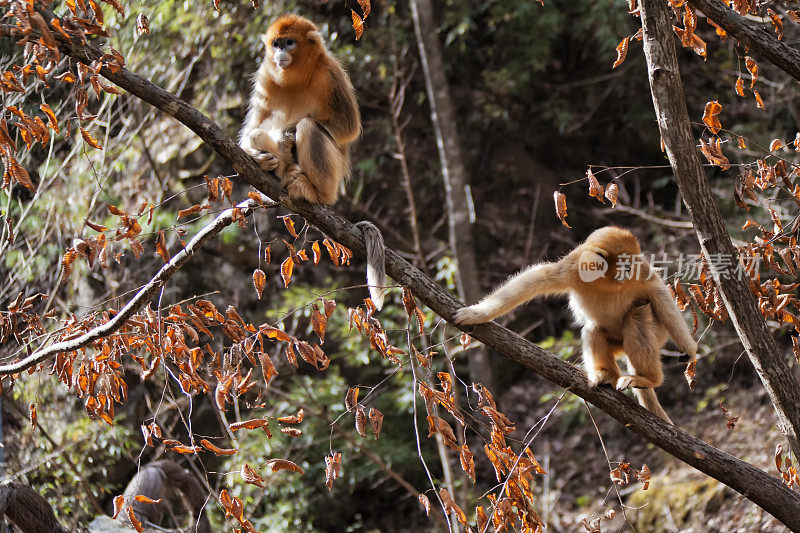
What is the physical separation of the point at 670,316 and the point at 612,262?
1.23 feet

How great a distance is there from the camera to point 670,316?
354cm

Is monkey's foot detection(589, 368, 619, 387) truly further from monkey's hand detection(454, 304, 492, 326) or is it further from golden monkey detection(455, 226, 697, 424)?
monkey's hand detection(454, 304, 492, 326)

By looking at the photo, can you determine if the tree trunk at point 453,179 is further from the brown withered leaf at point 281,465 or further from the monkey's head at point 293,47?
the brown withered leaf at point 281,465

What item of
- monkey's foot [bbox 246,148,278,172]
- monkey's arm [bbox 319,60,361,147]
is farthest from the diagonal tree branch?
monkey's arm [bbox 319,60,361,147]

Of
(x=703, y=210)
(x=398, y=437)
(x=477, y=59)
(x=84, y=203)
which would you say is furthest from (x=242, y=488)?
(x=477, y=59)

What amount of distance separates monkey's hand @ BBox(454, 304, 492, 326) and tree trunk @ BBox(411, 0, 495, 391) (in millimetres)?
3613

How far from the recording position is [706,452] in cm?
285

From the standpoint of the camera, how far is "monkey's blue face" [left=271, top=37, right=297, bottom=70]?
3682mm

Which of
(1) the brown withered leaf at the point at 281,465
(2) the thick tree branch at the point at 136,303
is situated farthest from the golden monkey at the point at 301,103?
(1) the brown withered leaf at the point at 281,465

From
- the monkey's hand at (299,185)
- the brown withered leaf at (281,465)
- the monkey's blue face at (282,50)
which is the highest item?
the monkey's blue face at (282,50)

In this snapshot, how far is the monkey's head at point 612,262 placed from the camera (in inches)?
139

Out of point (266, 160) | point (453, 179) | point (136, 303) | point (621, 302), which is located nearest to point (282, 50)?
point (266, 160)

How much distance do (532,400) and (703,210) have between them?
17.3 ft

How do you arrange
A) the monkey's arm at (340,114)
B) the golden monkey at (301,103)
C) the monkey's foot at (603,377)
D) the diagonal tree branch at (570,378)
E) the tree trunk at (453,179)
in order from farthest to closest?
the tree trunk at (453,179)
the monkey's arm at (340,114)
the golden monkey at (301,103)
the monkey's foot at (603,377)
the diagonal tree branch at (570,378)
